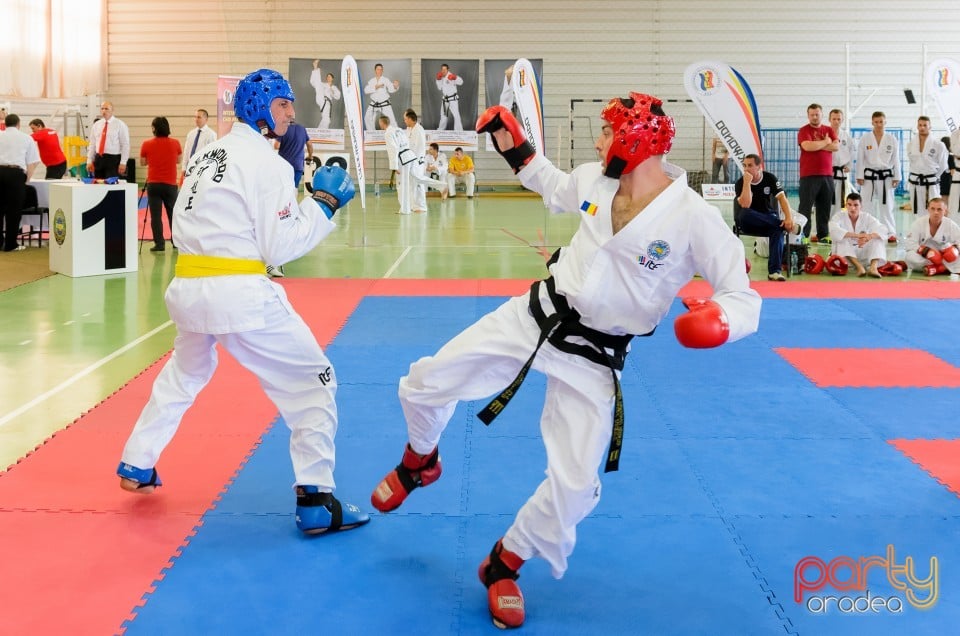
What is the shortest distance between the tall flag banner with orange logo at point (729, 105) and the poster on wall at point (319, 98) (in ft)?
39.2

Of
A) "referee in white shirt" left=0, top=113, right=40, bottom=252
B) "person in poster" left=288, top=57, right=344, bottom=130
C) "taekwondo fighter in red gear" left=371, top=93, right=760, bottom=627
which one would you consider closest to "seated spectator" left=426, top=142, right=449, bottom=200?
"person in poster" left=288, top=57, right=344, bottom=130

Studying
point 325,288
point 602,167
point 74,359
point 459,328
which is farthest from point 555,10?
point 602,167

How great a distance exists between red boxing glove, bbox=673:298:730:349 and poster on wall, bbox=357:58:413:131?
19.6 metres

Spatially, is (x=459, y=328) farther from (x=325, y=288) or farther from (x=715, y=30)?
(x=715, y=30)

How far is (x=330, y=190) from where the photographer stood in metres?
4.05

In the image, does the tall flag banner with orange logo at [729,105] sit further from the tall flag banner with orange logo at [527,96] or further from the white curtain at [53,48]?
the white curtain at [53,48]

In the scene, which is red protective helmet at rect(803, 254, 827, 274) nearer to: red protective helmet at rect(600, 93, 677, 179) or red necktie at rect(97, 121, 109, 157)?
red protective helmet at rect(600, 93, 677, 179)

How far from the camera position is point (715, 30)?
77.7 ft

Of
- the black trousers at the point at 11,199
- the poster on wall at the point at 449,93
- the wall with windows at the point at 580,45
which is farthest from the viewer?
the wall with windows at the point at 580,45

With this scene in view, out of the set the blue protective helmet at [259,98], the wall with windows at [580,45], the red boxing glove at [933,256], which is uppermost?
the wall with windows at [580,45]

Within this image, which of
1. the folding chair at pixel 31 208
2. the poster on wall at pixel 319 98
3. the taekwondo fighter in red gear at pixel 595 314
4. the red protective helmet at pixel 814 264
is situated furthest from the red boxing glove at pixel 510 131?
the poster on wall at pixel 319 98

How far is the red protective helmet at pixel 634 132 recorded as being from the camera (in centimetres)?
328

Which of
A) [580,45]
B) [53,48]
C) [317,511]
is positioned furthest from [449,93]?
[317,511]

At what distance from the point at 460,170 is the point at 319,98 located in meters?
3.67
